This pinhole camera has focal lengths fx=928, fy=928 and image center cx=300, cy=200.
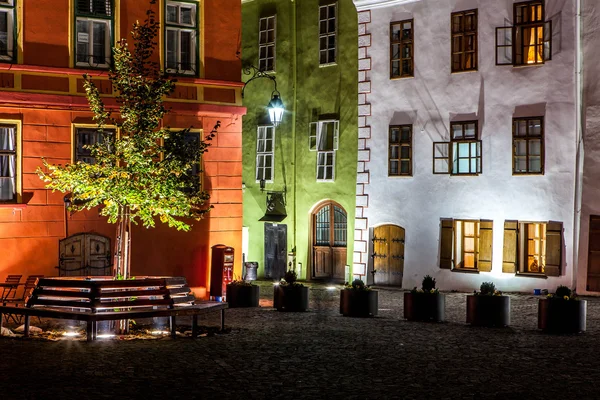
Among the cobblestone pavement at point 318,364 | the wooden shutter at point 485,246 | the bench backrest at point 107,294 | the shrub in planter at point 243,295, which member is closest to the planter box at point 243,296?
the shrub in planter at point 243,295

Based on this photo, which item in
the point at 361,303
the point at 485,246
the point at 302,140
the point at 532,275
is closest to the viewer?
the point at 361,303

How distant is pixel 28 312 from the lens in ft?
49.4

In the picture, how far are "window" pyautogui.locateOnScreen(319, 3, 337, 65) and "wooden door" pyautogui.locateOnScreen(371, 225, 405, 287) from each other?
620 cm

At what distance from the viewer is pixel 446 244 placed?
26.7 meters

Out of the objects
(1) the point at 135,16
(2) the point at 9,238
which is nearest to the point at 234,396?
(2) the point at 9,238

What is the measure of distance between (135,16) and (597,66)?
11857 mm

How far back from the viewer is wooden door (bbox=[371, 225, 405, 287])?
2808cm

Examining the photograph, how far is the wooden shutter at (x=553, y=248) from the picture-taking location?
960 inches

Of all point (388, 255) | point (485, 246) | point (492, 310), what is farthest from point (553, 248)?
point (492, 310)

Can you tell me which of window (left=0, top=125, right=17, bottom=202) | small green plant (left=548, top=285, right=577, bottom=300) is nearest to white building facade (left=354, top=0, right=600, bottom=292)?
small green plant (left=548, top=285, right=577, bottom=300)

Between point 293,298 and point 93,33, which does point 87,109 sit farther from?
point 293,298

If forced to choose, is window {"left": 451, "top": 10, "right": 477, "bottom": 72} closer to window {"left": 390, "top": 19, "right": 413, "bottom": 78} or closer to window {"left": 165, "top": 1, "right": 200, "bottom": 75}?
window {"left": 390, "top": 19, "right": 413, "bottom": 78}

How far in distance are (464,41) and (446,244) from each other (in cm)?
585

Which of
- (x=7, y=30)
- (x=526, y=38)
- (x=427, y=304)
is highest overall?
(x=526, y=38)
